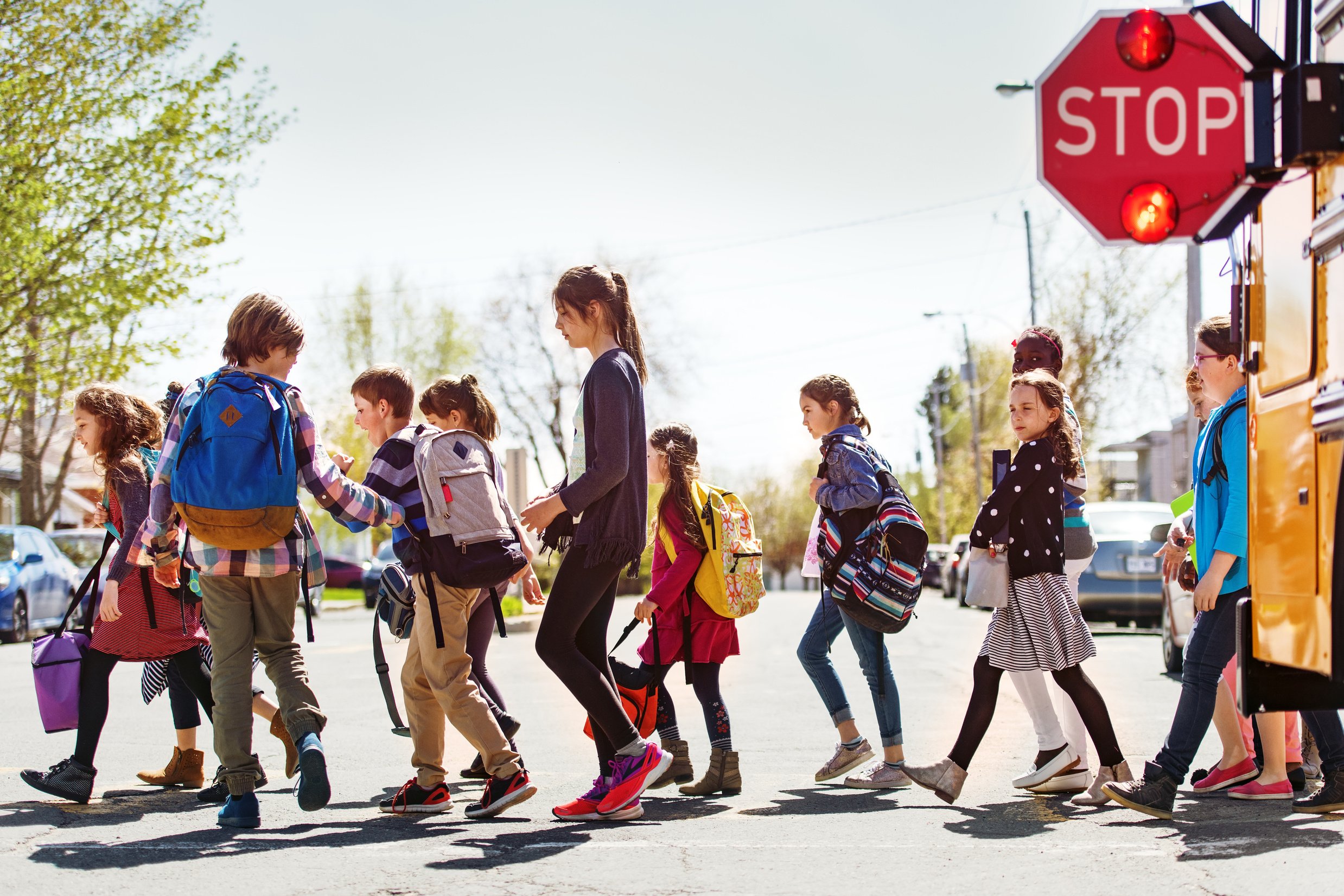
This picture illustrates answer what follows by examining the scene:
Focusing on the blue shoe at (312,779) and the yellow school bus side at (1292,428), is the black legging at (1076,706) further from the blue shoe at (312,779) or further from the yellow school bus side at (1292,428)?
the blue shoe at (312,779)

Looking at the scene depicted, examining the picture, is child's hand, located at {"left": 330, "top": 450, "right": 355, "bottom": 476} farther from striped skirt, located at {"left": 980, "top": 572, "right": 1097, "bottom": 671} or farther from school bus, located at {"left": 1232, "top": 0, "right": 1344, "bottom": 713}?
school bus, located at {"left": 1232, "top": 0, "right": 1344, "bottom": 713}

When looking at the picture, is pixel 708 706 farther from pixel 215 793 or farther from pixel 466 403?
pixel 215 793

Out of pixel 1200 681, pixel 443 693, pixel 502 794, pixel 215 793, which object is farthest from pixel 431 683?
pixel 1200 681

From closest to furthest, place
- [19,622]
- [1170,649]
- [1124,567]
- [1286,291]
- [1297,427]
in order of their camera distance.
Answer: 1. [1297,427]
2. [1286,291]
3. [1170,649]
4. [1124,567]
5. [19,622]

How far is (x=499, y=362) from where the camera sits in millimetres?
49625

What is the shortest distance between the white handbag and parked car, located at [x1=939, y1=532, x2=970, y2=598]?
2259cm

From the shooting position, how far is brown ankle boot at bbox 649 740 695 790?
588cm

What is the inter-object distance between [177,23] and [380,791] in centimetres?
2119

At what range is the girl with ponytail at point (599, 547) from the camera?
16.0ft

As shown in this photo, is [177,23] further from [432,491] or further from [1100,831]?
[1100,831]

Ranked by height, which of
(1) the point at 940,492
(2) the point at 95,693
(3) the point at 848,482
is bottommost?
(2) the point at 95,693

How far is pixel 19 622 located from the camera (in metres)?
16.4

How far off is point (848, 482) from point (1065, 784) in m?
1.49

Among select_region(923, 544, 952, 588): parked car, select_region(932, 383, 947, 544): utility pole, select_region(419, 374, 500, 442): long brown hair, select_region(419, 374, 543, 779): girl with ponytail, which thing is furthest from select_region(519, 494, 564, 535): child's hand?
select_region(932, 383, 947, 544): utility pole
